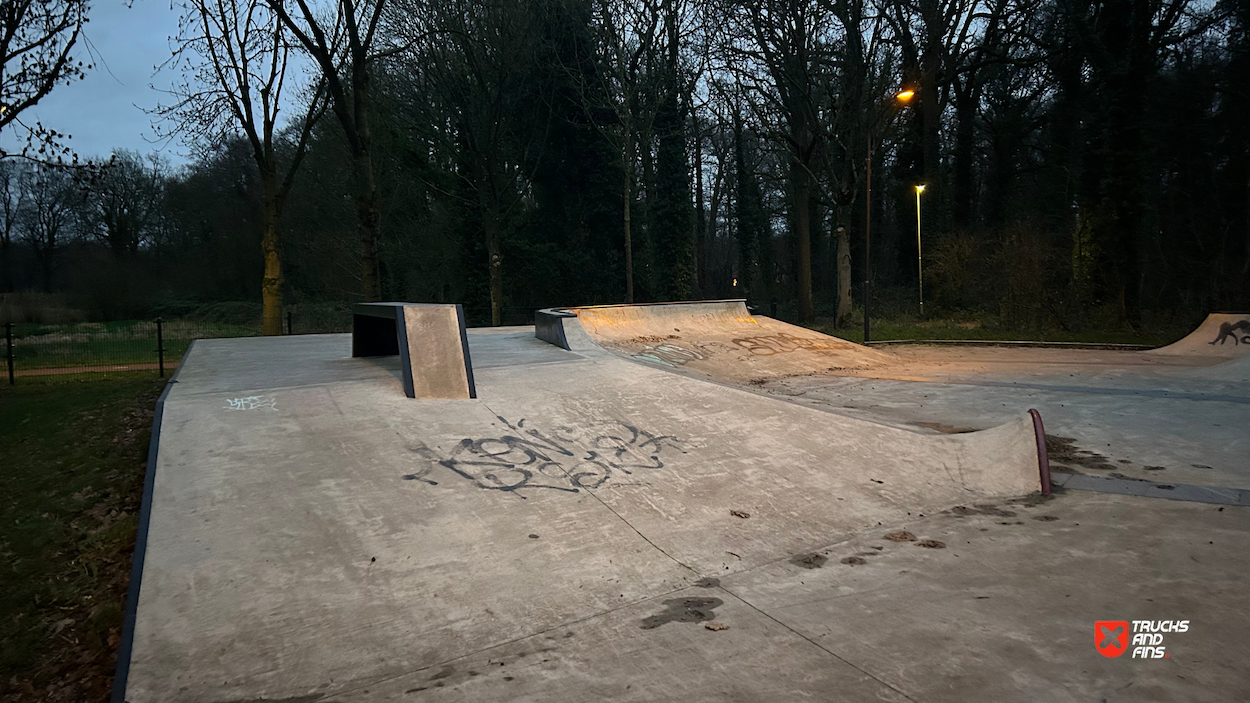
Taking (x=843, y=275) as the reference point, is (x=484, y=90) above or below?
above

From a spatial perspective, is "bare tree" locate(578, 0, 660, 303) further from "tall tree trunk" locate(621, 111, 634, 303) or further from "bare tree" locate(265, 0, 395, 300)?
"bare tree" locate(265, 0, 395, 300)

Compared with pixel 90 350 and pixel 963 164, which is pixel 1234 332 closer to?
pixel 963 164

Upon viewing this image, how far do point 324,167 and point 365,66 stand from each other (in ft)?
52.0

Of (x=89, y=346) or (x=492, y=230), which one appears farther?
(x=492, y=230)

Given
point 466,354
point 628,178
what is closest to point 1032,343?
point 628,178

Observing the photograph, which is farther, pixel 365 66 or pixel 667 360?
pixel 365 66

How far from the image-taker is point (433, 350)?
7016 millimetres

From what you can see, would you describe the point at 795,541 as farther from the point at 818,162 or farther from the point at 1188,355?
the point at 818,162

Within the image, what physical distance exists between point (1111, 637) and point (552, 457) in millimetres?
3817

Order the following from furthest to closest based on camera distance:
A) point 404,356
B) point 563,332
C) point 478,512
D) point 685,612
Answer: point 563,332 < point 404,356 < point 478,512 < point 685,612

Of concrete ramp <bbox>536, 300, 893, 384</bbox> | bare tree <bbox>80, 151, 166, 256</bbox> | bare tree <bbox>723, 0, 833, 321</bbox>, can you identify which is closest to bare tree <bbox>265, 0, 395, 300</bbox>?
concrete ramp <bbox>536, 300, 893, 384</bbox>

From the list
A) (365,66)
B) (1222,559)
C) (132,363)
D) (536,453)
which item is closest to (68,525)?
(536,453)

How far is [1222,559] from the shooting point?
431 cm

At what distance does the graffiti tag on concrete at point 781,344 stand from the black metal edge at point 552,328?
4028 mm
